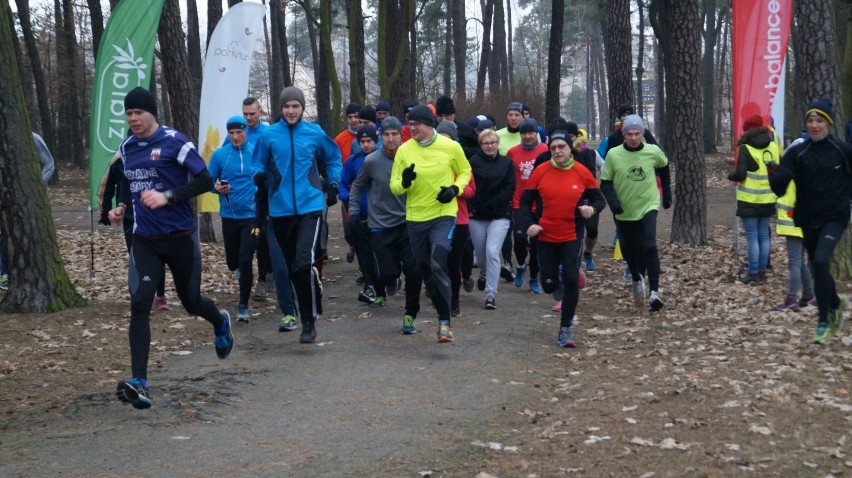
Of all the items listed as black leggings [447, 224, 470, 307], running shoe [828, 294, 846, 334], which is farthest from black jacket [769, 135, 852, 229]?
black leggings [447, 224, 470, 307]

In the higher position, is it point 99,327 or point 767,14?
point 767,14

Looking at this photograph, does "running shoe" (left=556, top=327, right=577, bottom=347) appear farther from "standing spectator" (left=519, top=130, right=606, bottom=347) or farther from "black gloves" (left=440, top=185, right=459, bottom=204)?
"black gloves" (left=440, top=185, right=459, bottom=204)

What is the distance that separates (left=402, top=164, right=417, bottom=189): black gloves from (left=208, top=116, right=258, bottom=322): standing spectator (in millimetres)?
2096

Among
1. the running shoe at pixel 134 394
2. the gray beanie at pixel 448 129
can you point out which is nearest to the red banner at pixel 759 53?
the gray beanie at pixel 448 129

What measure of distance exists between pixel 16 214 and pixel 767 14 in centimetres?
1014

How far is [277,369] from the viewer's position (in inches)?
347

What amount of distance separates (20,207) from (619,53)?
13491 mm

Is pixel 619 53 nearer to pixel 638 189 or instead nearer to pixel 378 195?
pixel 638 189

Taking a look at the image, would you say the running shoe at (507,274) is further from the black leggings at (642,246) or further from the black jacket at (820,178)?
the black jacket at (820,178)

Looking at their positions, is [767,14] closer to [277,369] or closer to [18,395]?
[277,369]

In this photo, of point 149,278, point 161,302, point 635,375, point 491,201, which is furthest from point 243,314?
point 635,375

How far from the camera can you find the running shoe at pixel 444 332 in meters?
9.95

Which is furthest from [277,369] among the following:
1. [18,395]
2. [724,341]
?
[724,341]

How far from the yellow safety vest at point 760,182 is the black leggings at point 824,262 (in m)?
3.70
